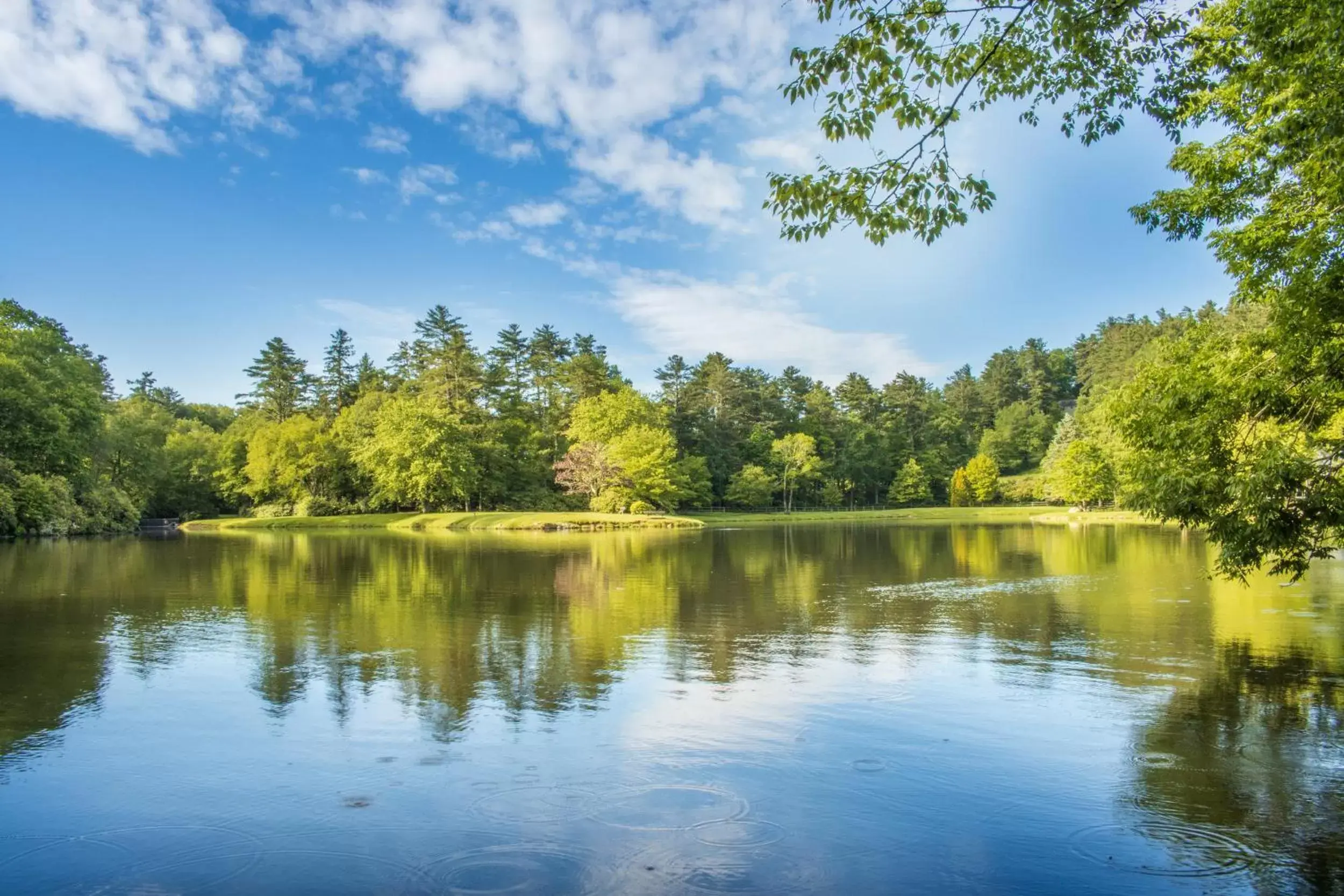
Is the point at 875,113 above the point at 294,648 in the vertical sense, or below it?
above

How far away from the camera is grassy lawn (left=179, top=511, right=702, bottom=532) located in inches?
2318

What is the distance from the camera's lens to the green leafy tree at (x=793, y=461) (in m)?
84.3

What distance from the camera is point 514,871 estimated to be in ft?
16.9

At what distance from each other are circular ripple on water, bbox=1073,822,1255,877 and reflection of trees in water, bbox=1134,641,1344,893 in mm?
137

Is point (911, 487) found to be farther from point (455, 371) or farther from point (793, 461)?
point (455, 371)

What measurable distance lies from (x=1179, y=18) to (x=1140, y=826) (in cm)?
658

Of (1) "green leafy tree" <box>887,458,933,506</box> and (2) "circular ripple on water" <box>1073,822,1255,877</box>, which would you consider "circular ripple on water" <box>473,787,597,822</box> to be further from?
(1) "green leafy tree" <box>887,458,933,506</box>

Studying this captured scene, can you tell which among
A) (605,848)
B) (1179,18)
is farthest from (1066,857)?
(1179,18)

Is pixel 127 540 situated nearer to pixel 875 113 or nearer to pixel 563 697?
pixel 563 697

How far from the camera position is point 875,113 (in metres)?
6.46

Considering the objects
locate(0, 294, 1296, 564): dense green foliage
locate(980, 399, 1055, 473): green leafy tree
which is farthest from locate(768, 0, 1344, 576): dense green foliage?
locate(980, 399, 1055, 473): green leafy tree

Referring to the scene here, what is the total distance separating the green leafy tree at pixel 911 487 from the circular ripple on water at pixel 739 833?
3568 inches

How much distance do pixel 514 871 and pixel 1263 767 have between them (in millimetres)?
6224

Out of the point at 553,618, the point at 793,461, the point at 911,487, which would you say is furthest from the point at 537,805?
the point at 911,487
